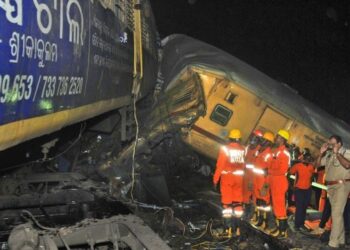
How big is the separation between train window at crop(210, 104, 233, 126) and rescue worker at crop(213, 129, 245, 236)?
2069mm

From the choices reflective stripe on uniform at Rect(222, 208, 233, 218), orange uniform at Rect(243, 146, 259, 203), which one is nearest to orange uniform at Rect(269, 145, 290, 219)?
orange uniform at Rect(243, 146, 259, 203)

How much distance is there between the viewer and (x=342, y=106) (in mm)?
22469

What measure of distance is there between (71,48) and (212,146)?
7.49 meters

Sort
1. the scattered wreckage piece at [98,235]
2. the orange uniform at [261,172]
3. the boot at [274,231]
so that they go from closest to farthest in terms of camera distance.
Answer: the scattered wreckage piece at [98,235], the boot at [274,231], the orange uniform at [261,172]

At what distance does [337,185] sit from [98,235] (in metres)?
4.90

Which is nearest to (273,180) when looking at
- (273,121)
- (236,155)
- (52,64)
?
Answer: (236,155)

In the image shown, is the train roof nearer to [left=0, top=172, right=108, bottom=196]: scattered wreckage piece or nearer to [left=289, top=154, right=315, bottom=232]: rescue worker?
[left=289, top=154, right=315, bottom=232]: rescue worker

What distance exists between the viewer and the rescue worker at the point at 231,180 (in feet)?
24.7

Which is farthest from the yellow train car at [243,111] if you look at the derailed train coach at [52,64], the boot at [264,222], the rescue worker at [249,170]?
the derailed train coach at [52,64]

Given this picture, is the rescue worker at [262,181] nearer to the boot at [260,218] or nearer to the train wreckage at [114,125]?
the boot at [260,218]

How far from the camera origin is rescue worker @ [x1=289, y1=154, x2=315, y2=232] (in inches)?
315

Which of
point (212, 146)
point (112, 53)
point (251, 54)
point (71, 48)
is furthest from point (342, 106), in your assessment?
point (71, 48)

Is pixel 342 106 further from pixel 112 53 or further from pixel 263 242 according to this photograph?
pixel 112 53

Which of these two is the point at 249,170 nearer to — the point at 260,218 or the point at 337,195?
the point at 260,218
